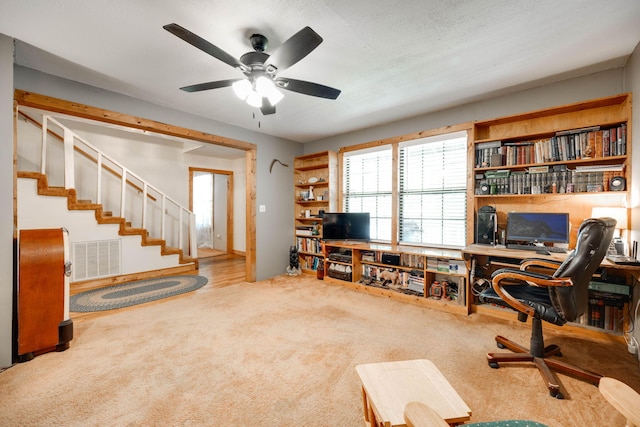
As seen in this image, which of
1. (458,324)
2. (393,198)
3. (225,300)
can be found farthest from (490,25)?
(225,300)

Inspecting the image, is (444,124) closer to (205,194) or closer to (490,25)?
(490,25)

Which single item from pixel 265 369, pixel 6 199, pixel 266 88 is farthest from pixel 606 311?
pixel 6 199

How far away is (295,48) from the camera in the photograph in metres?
1.61

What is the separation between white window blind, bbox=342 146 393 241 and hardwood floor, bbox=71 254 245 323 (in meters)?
2.37

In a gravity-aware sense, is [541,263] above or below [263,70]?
below

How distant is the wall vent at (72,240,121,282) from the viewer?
385 cm

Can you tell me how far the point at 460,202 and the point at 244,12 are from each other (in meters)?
3.19

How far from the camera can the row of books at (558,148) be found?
7.96ft

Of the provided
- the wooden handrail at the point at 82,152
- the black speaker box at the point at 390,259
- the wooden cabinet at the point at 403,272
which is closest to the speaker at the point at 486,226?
the wooden cabinet at the point at 403,272

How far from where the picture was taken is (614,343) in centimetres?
232

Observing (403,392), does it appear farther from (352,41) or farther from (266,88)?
(352,41)

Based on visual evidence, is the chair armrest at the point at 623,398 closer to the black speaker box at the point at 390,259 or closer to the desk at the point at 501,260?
the desk at the point at 501,260

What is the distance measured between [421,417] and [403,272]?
306 centimetres

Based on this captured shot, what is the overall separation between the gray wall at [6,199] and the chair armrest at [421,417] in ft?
9.49
